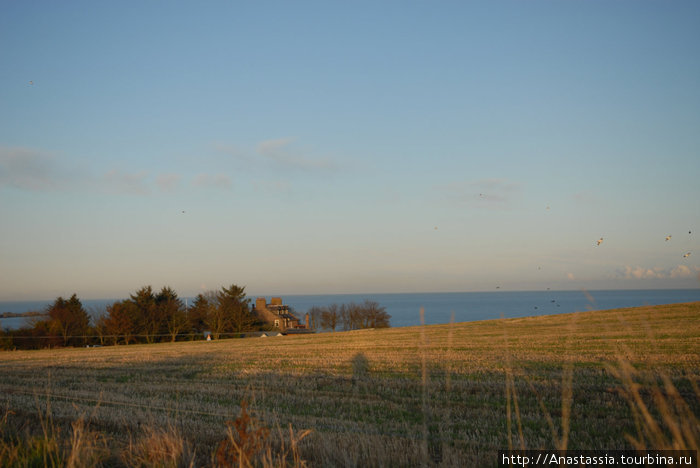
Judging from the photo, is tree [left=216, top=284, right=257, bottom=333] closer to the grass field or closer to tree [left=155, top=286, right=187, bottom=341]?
tree [left=155, top=286, right=187, bottom=341]

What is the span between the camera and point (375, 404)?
1039 centimetres

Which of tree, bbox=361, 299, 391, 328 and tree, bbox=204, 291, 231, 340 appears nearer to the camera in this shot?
tree, bbox=204, 291, 231, 340

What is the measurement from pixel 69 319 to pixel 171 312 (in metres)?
10.9

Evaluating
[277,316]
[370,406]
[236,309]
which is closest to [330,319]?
[277,316]

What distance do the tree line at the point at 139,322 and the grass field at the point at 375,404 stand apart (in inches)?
1374

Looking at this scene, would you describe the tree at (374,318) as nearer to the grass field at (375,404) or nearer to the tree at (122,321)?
the tree at (122,321)

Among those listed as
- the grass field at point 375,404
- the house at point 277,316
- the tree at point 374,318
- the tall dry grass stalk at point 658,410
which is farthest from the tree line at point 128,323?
the tall dry grass stalk at point 658,410

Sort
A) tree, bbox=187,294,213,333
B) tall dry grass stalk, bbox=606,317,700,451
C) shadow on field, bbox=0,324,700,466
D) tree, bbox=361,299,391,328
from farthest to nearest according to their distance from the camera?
tree, bbox=361,299,391,328 → tree, bbox=187,294,213,333 → shadow on field, bbox=0,324,700,466 → tall dry grass stalk, bbox=606,317,700,451

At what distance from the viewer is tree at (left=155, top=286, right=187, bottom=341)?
55.6m

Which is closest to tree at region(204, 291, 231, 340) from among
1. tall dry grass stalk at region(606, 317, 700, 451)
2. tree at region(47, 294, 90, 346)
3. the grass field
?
tree at region(47, 294, 90, 346)

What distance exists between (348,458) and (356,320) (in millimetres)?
95308

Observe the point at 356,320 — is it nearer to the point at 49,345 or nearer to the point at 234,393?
the point at 49,345

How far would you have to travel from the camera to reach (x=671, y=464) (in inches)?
184

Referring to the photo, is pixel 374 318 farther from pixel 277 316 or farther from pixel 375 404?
pixel 375 404
